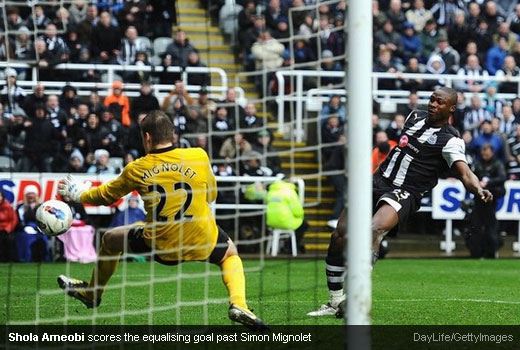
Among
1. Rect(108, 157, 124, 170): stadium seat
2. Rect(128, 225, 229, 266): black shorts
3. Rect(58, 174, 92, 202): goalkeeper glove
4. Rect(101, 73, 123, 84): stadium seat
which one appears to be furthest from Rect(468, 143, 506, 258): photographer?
Rect(58, 174, 92, 202): goalkeeper glove

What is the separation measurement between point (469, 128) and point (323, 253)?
4.17 meters

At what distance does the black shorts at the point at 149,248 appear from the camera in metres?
8.30

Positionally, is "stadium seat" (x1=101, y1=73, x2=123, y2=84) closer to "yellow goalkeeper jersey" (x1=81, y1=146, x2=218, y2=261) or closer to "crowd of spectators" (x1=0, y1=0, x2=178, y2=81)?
"crowd of spectators" (x1=0, y1=0, x2=178, y2=81)

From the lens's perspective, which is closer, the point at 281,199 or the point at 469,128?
the point at 281,199

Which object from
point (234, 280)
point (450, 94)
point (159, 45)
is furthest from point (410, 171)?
point (159, 45)

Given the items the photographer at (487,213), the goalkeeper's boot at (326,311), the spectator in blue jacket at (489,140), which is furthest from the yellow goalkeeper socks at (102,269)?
the spectator in blue jacket at (489,140)

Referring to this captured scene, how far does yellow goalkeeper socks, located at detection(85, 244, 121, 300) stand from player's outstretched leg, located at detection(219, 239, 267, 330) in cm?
93

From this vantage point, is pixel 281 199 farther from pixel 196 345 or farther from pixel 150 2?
pixel 196 345

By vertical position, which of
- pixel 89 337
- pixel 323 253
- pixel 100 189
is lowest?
pixel 323 253

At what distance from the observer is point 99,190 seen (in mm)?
8242

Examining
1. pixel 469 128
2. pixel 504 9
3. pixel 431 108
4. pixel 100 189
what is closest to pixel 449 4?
pixel 504 9

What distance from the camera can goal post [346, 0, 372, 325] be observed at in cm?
600

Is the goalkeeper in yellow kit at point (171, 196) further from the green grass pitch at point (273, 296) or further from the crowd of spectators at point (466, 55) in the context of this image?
the crowd of spectators at point (466, 55)

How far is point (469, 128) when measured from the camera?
2059cm
